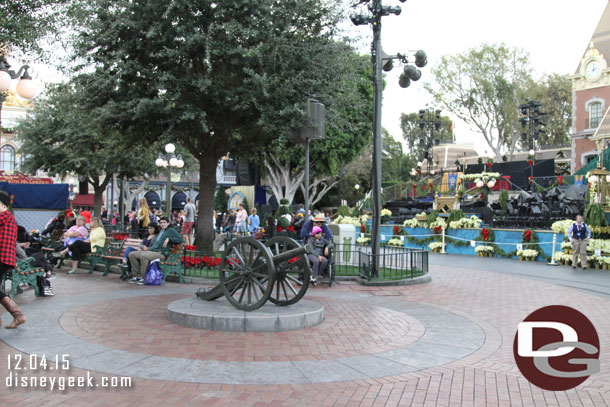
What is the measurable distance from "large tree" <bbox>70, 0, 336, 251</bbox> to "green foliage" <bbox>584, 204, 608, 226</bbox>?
1057 cm

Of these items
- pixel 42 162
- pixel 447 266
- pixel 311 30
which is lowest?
pixel 447 266

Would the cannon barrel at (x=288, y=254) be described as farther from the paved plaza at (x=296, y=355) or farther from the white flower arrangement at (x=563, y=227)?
the white flower arrangement at (x=563, y=227)

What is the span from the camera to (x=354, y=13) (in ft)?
39.8

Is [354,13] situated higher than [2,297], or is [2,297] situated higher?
[354,13]

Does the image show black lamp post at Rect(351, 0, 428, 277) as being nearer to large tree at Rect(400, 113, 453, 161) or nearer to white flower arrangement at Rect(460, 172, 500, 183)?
white flower arrangement at Rect(460, 172, 500, 183)

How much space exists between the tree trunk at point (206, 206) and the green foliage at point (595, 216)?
12.4 metres

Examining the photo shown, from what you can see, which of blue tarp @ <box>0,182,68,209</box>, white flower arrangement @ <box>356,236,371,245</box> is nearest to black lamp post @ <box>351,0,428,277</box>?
white flower arrangement @ <box>356,236,371,245</box>

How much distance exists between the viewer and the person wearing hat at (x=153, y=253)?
10.6 meters

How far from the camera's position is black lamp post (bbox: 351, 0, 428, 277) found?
1161cm

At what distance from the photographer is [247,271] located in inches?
276

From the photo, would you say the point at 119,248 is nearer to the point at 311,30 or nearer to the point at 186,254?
the point at 186,254

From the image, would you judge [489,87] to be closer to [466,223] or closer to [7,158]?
[466,223]

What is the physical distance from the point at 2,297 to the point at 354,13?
959 cm

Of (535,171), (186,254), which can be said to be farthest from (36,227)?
(535,171)
